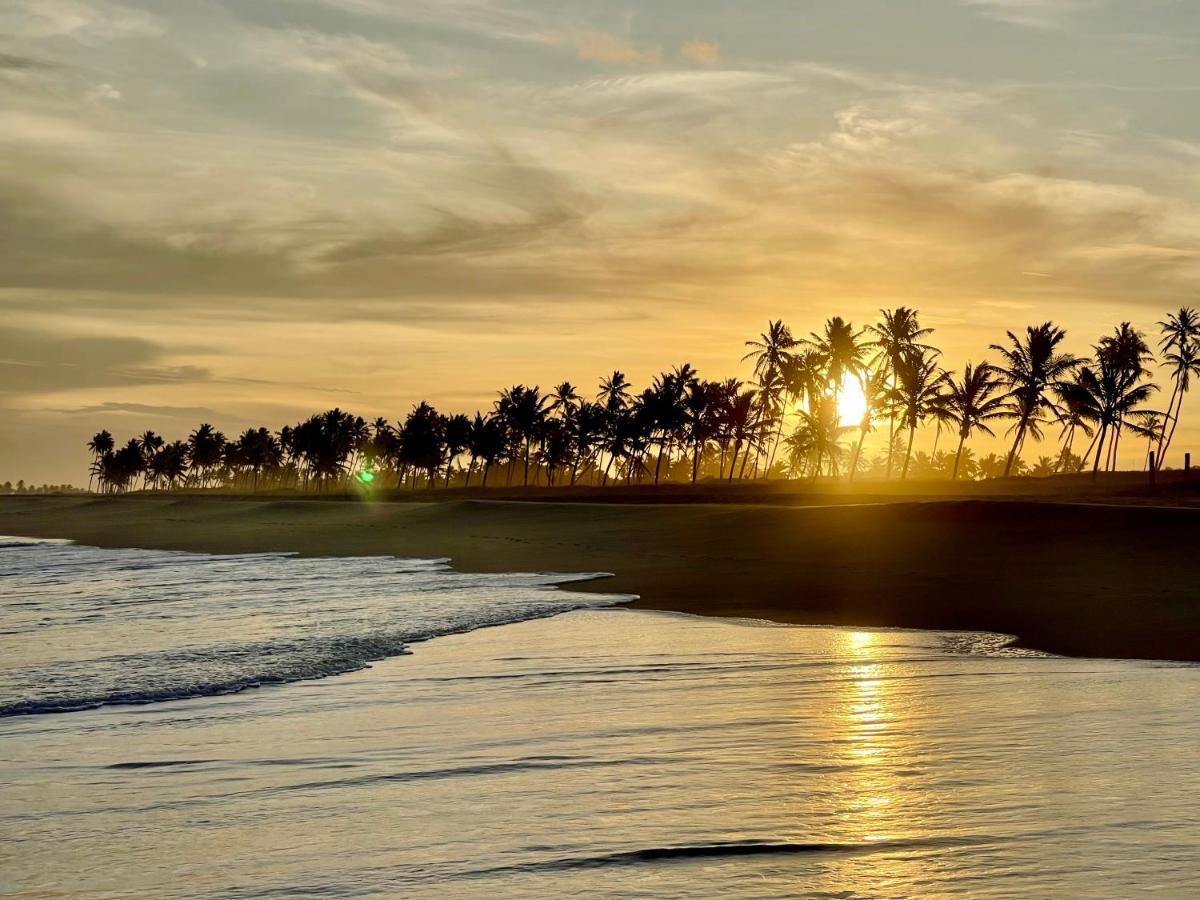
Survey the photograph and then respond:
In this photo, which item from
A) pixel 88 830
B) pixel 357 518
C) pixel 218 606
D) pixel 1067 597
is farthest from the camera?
pixel 357 518

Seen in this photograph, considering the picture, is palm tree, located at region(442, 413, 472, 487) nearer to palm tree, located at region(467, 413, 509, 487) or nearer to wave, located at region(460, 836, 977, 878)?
palm tree, located at region(467, 413, 509, 487)

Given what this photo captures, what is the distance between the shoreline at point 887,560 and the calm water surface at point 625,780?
3.80 metres

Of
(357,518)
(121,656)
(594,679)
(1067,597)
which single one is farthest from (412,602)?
(357,518)

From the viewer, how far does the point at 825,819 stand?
5.22 metres

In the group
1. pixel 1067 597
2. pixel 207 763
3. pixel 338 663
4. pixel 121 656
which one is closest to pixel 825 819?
pixel 207 763

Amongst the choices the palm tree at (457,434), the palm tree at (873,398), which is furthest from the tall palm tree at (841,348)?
the palm tree at (457,434)

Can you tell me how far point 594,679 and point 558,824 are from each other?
4.80 metres

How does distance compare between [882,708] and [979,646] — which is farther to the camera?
[979,646]

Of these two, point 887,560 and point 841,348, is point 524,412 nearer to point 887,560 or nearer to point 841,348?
point 841,348

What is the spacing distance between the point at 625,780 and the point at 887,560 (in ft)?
56.5

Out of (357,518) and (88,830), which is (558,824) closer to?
(88,830)

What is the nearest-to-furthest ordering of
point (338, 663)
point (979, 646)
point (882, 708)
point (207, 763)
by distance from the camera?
point (207, 763) < point (882, 708) < point (338, 663) < point (979, 646)

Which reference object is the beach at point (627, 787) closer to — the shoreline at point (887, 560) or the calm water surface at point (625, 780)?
the calm water surface at point (625, 780)

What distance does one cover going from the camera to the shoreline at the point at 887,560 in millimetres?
14734
